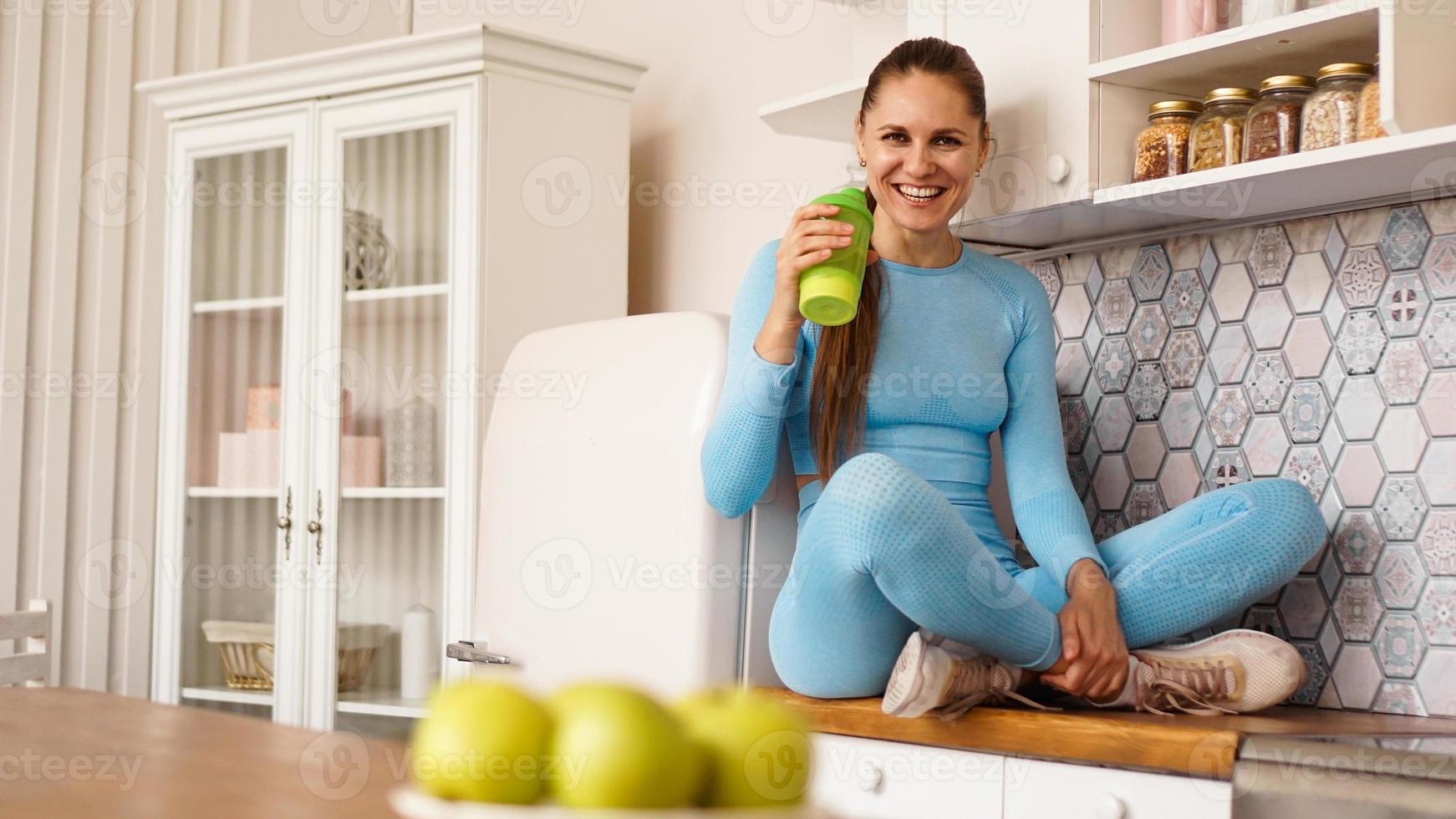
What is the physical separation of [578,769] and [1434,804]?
0.88 metres

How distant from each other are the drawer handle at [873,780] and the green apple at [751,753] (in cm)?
107

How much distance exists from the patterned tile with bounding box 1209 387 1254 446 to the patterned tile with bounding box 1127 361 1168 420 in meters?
0.08

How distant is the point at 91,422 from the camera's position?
2879mm

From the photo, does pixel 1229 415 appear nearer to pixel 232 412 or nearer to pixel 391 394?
pixel 391 394

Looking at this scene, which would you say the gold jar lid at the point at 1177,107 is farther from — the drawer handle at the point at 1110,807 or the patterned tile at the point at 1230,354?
the drawer handle at the point at 1110,807

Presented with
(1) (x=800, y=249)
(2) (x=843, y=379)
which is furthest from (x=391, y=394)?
(1) (x=800, y=249)

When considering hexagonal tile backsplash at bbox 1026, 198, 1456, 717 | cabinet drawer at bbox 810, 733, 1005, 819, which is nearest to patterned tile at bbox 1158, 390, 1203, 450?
hexagonal tile backsplash at bbox 1026, 198, 1456, 717

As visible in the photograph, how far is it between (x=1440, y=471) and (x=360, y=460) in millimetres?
1740

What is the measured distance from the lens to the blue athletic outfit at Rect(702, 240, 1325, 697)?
139 cm

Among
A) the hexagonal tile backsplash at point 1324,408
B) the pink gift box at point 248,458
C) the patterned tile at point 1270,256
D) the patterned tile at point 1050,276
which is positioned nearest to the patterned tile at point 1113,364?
the hexagonal tile backsplash at point 1324,408

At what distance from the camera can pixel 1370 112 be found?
4.73 ft

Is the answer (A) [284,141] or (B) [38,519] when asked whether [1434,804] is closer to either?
(A) [284,141]

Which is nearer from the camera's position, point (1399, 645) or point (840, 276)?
point (840, 276)

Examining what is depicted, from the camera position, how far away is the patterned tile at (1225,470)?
5.92 feet
